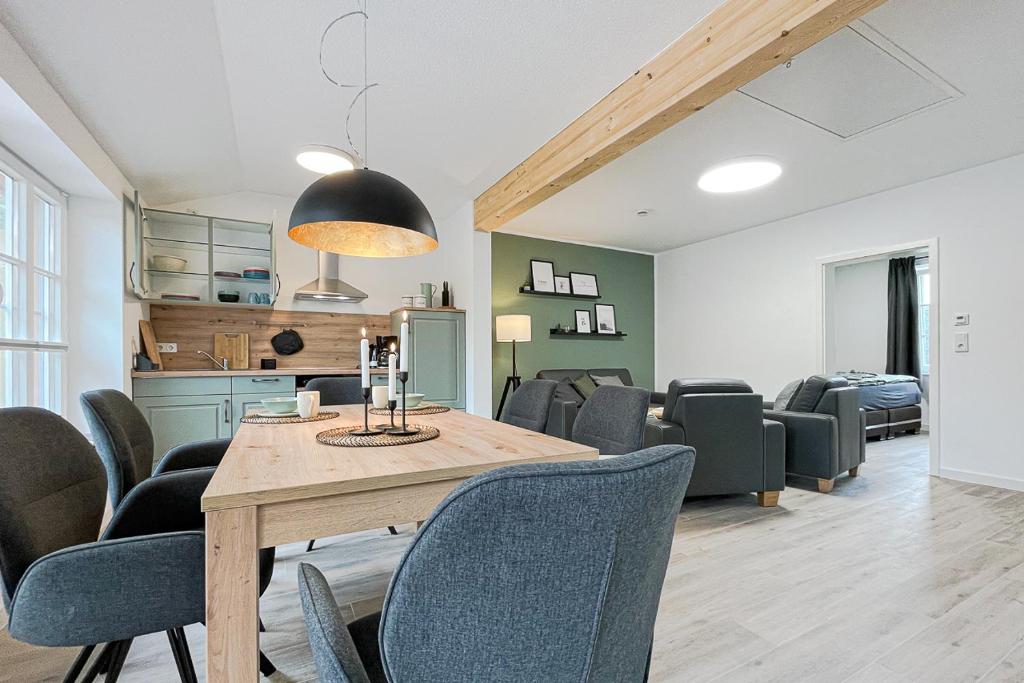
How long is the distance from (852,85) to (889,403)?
4.57 meters

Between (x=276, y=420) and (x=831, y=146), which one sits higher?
(x=831, y=146)

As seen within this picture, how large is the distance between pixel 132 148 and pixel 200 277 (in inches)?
52.7

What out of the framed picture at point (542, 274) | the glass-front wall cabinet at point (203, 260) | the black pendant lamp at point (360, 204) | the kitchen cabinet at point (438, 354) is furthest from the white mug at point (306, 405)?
the framed picture at point (542, 274)

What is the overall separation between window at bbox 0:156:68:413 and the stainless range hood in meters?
1.70

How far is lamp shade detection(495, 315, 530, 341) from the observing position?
5.20m

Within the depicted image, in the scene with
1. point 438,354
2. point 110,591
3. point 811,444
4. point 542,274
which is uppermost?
point 542,274

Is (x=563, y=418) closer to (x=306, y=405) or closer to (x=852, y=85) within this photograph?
(x=306, y=405)

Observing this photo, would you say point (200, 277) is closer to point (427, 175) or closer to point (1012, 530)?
point (427, 175)

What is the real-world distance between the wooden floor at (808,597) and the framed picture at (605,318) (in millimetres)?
3469

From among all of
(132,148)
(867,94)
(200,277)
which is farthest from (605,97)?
(200,277)

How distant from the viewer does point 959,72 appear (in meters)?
2.60

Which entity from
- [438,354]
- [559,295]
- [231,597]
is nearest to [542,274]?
[559,295]

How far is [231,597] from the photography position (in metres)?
0.98

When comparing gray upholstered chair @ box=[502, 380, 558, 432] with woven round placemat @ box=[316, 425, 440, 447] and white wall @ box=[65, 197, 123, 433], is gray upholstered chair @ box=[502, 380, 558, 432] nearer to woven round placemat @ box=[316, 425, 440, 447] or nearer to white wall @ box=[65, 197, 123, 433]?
woven round placemat @ box=[316, 425, 440, 447]
